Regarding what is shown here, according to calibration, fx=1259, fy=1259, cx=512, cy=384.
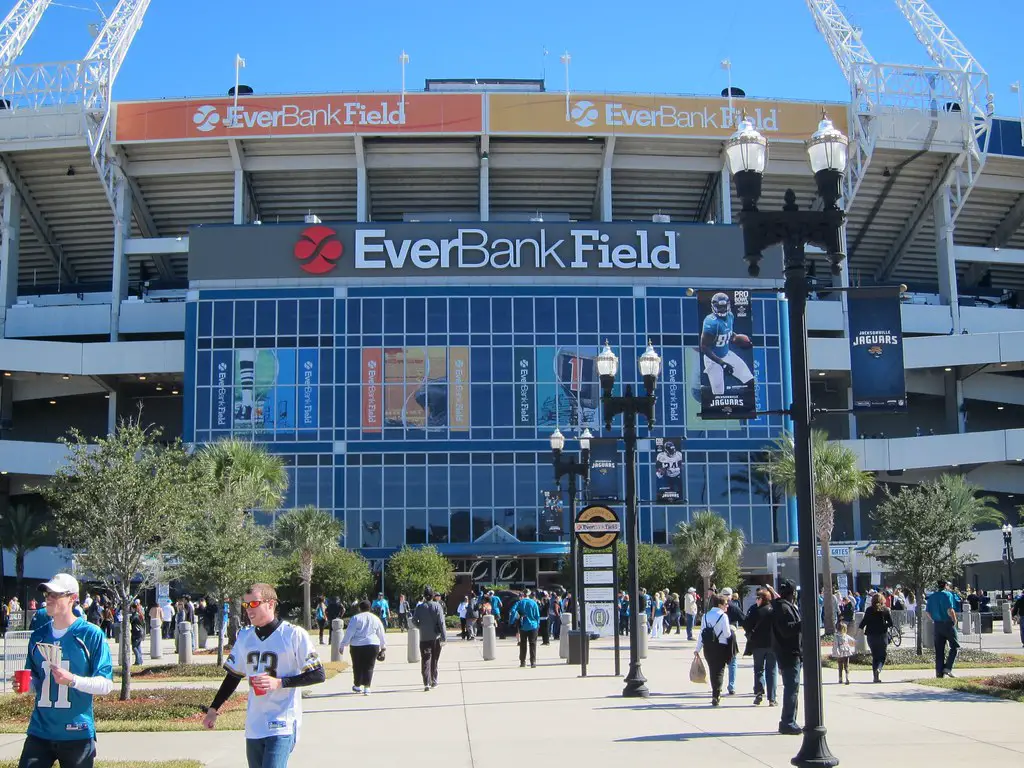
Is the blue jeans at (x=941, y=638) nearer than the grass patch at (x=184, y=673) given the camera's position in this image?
Yes

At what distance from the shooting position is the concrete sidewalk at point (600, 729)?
1298 cm

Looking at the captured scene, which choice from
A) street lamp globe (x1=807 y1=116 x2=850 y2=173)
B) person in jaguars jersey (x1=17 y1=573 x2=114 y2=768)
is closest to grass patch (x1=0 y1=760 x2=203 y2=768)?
person in jaguars jersey (x1=17 y1=573 x2=114 y2=768)

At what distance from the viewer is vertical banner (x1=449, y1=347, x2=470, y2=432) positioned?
199ft

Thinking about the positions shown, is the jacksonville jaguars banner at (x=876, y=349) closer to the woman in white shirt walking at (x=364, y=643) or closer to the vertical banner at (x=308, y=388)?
the woman in white shirt walking at (x=364, y=643)

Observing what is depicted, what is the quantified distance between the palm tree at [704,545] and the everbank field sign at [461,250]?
16.0 metres

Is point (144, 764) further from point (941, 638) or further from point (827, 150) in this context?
point (941, 638)

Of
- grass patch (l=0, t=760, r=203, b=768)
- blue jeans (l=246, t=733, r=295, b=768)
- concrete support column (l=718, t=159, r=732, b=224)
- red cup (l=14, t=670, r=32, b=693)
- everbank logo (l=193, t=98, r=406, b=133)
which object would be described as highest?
everbank logo (l=193, t=98, r=406, b=133)

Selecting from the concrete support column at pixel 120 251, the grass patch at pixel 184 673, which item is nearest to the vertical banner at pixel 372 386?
the concrete support column at pixel 120 251

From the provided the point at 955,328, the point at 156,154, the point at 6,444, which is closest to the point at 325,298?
the point at 156,154

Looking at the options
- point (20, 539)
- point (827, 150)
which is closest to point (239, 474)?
point (827, 150)

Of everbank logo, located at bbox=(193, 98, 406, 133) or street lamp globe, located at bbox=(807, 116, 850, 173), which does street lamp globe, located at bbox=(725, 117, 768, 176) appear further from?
everbank logo, located at bbox=(193, 98, 406, 133)

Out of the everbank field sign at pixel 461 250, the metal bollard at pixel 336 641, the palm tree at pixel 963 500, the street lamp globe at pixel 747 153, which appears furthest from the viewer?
the everbank field sign at pixel 461 250

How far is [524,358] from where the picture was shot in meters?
61.2

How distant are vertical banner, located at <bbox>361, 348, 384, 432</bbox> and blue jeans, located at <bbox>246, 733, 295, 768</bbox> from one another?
52794mm
